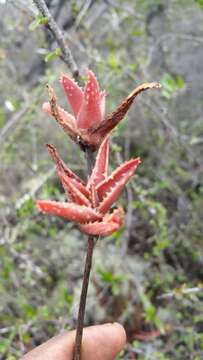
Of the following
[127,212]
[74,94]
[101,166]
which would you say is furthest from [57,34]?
[127,212]

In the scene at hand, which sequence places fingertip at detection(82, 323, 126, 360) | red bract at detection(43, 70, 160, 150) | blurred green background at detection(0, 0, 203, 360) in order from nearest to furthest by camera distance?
red bract at detection(43, 70, 160, 150) → fingertip at detection(82, 323, 126, 360) → blurred green background at detection(0, 0, 203, 360)

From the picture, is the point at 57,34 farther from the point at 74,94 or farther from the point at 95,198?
the point at 95,198

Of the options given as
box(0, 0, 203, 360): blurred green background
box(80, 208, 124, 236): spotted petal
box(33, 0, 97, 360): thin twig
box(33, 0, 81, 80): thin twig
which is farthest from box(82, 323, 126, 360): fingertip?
box(33, 0, 81, 80): thin twig

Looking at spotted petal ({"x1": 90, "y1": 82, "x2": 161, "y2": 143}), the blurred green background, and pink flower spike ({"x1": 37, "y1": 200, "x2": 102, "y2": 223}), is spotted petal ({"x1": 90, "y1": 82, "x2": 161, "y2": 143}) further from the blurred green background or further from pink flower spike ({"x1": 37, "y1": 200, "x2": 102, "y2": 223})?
the blurred green background

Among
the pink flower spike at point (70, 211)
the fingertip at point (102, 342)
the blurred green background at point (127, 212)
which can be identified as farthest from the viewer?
the blurred green background at point (127, 212)

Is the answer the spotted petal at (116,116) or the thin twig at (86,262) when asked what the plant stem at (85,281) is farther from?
the spotted petal at (116,116)

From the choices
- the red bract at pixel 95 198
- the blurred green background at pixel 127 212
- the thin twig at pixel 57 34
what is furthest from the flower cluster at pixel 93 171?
the blurred green background at pixel 127 212

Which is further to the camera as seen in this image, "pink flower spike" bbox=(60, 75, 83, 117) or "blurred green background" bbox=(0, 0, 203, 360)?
"blurred green background" bbox=(0, 0, 203, 360)
